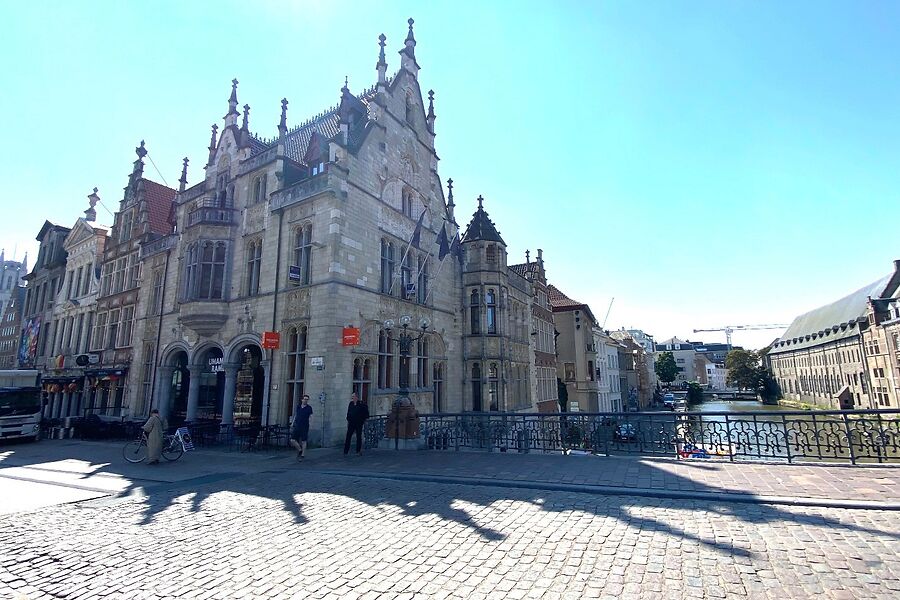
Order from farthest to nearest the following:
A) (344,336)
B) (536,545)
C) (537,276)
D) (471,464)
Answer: (537,276) → (344,336) → (471,464) → (536,545)

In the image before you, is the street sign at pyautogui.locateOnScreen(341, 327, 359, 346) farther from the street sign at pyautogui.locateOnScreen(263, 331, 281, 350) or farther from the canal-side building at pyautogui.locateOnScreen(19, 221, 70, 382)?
the canal-side building at pyautogui.locateOnScreen(19, 221, 70, 382)

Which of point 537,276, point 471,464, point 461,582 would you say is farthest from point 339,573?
point 537,276

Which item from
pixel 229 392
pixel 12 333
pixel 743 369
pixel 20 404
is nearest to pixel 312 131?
pixel 229 392

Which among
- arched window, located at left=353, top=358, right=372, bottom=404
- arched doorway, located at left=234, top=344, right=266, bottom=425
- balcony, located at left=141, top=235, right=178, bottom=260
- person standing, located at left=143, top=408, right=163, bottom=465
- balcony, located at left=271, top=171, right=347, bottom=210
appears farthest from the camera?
balcony, located at left=141, top=235, right=178, bottom=260

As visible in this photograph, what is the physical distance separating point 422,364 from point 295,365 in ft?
20.5

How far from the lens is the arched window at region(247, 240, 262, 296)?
63.2 ft

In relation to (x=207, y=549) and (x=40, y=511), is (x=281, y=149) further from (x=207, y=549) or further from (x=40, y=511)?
(x=207, y=549)

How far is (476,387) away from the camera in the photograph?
23.9 metres

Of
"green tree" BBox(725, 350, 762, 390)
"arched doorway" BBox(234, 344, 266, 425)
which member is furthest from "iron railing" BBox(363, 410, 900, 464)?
"green tree" BBox(725, 350, 762, 390)

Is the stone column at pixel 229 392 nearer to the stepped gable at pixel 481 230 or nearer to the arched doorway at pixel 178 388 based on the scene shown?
the arched doorway at pixel 178 388

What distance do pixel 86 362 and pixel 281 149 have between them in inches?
782

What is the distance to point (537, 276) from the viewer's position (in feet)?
124

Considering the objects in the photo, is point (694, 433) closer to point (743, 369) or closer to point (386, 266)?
point (386, 266)

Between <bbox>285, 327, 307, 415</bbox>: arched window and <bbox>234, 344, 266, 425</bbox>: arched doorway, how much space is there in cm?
224
